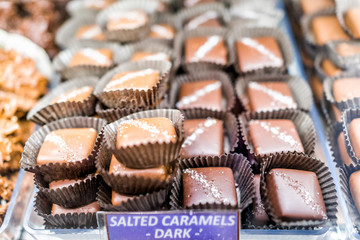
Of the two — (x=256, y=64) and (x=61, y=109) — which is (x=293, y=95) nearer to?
(x=256, y=64)

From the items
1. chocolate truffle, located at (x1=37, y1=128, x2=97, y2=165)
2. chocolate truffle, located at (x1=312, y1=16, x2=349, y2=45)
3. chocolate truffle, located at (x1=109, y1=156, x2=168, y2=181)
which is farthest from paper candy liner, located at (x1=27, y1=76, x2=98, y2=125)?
chocolate truffle, located at (x1=312, y1=16, x2=349, y2=45)

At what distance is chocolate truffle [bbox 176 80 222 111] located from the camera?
260 centimetres

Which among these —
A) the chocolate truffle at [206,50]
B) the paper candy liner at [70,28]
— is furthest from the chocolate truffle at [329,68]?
the paper candy liner at [70,28]

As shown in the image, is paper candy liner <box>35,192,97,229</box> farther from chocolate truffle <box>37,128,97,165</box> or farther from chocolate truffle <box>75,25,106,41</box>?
chocolate truffle <box>75,25,106,41</box>

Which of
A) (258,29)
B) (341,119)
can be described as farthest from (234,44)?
(341,119)

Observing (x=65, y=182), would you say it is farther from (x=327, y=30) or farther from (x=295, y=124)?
(x=327, y=30)

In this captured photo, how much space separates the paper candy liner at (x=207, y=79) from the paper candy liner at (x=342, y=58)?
0.85m

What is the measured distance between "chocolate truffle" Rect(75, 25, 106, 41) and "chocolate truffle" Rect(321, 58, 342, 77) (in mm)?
1949

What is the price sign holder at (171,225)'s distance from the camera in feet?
5.49

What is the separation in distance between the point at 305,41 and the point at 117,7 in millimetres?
1804

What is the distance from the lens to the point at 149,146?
5.66ft

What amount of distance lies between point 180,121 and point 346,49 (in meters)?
1.68

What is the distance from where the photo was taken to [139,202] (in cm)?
181

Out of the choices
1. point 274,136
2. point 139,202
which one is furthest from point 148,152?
point 274,136
